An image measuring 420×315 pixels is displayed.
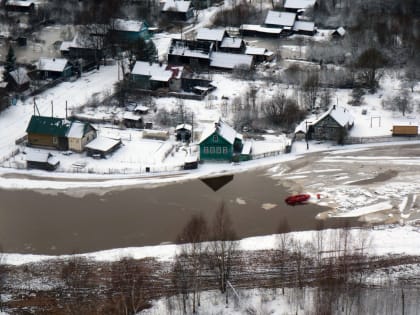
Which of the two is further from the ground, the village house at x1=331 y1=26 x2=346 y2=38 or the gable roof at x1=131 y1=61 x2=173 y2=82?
the village house at x1=331 y1=26 x2=346 y2=38

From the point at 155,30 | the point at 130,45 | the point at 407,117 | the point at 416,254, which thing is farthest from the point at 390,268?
the point at 155,30

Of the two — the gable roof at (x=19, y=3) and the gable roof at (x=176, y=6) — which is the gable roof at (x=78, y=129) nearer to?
the gable roof at (x=176, y=6)

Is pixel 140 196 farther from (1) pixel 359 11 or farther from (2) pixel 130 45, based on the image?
(1) pixel 359 11

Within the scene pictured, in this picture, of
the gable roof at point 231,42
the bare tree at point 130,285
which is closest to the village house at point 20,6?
the gable roof at point 231,42

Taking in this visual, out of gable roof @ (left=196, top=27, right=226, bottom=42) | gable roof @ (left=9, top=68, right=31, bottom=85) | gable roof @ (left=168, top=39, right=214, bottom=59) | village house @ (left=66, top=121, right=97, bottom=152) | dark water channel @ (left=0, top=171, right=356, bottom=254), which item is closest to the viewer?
dark water channel @ (left=0, top=171, right=356, bottom=254)

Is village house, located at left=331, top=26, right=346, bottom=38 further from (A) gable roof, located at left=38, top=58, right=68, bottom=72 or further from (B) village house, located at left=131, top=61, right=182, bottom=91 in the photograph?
(A) gable roof, located at left=38, top=58, right=68, bottom=72

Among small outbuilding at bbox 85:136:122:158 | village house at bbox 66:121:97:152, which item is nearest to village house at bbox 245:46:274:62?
small outbuilding at bbox 85:136:122:158

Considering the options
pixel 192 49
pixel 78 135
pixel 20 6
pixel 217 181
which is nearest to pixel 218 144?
pixel 217 181
